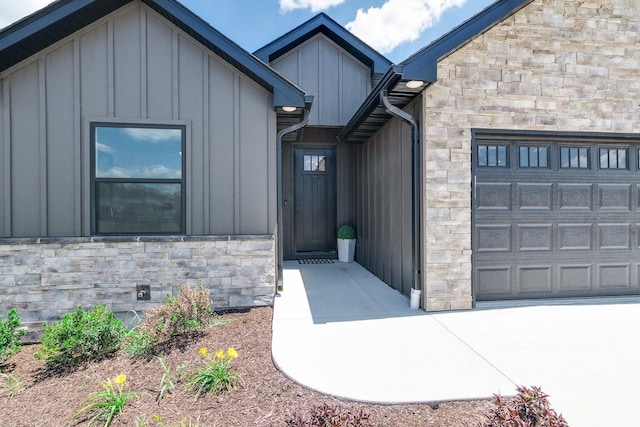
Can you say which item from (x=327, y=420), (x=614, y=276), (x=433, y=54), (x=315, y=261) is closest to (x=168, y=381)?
(x=327, y=420)

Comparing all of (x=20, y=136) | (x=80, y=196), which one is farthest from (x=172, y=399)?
(x=20, y=136)

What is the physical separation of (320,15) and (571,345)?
25.4 feet

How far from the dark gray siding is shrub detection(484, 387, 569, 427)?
9.10 ft

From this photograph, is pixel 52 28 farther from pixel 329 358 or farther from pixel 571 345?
pixel 571 345

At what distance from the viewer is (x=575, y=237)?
175 inches

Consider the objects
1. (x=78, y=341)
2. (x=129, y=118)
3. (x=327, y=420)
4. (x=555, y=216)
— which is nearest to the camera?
(x=327, y=420)

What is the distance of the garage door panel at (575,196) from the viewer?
4.41 meters

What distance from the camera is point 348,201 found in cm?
800

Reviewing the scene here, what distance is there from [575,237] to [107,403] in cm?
555

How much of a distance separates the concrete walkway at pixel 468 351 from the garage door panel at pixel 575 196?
129cm

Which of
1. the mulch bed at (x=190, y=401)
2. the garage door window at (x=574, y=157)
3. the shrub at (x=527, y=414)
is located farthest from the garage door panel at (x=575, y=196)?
the shrub at (x=527, y=414)

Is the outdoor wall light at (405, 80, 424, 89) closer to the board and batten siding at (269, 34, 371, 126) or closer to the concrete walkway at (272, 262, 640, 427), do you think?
the concrete walkway at (272, 262, 640, 427)

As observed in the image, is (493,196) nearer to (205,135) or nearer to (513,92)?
(513,92)

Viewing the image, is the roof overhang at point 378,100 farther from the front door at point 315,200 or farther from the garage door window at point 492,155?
the front door at point 315,200
